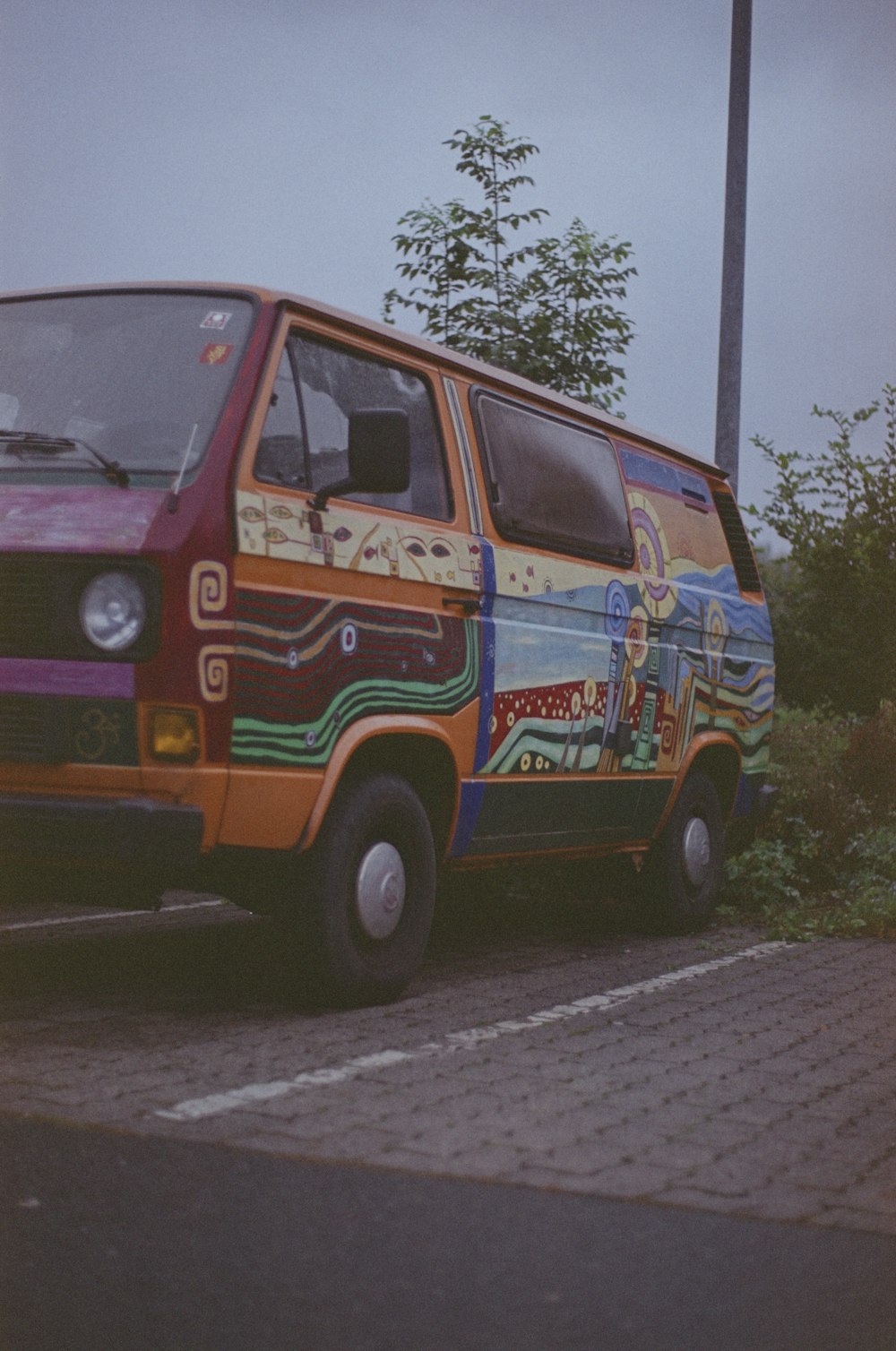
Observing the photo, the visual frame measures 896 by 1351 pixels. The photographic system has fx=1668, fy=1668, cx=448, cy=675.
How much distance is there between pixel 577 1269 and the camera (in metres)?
3.31

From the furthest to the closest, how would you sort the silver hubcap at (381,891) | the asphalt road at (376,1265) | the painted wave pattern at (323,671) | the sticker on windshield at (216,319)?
1. the silver hubcap at (381,891)
2. the sticker on windshield at (216,319)
3. the painted wave pattern at (323,671)
4. the asphalt road at (376,1265)

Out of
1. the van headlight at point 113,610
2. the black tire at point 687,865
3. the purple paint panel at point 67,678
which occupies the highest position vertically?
the van headlight at point 113,610

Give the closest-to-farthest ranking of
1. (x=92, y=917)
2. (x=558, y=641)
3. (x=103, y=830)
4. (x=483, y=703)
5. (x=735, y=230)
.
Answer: (x=103, y=830) < (x=483, y=703) < (x=558, y=641) < (x=92, y=917) < (x=735, y=230)

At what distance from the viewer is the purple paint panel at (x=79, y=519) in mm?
5098

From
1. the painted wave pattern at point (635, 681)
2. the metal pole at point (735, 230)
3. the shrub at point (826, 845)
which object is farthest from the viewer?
the metal pole at point (735, 230)

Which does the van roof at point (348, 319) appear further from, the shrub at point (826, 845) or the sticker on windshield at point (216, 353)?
the shrub at point (826, 845)

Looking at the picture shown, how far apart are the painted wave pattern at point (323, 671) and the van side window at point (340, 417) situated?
1.43 ft

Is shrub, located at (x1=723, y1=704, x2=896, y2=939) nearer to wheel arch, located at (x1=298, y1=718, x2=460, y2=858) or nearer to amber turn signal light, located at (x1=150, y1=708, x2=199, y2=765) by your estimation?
wheel arch, located at (x1=298, y1=718, x2=460, y2=858)

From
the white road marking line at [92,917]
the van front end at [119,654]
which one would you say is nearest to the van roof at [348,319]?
the van front end at [119,654]

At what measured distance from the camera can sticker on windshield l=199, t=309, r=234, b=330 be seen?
5.67 meters

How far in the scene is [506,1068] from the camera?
201 inches

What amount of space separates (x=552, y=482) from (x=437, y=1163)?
3.95 meters

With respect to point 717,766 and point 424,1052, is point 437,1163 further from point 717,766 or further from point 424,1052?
point 717,766

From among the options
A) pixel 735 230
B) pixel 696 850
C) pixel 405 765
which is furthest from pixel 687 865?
pixel 735 230
